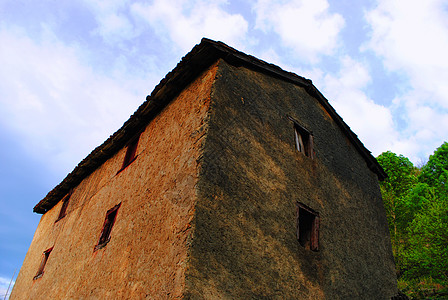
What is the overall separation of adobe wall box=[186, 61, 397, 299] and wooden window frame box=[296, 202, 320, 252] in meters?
0.16

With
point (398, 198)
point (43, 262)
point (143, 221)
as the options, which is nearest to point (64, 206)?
point (43, 262)

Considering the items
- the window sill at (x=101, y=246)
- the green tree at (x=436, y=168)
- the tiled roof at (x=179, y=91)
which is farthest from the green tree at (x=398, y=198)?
the window sill at (x=101, y=246)

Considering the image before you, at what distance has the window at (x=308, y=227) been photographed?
252 inches

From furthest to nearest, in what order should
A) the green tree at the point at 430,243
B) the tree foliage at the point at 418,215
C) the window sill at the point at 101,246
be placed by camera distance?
1. the tree foliage at the point at 418,215
2. the green tree at the point at 430,243
3. the window sill at the point at 101,246

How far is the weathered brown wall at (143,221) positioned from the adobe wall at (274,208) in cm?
33

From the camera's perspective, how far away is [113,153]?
9.70m

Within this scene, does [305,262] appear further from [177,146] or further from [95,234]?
[95,234]

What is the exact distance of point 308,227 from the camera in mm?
6727

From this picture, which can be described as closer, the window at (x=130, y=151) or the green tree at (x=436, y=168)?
the window at (x=130, y=151)

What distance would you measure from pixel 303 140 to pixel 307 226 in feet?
7.78

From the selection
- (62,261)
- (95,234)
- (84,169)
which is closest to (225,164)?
(95,234)

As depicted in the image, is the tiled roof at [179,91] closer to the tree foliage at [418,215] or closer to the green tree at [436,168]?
the tree foliage at [418,215]

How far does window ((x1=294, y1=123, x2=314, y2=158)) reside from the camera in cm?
773

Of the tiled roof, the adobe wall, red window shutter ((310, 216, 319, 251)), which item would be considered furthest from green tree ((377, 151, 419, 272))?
red window shutter ((310, 216, 319, 251))
